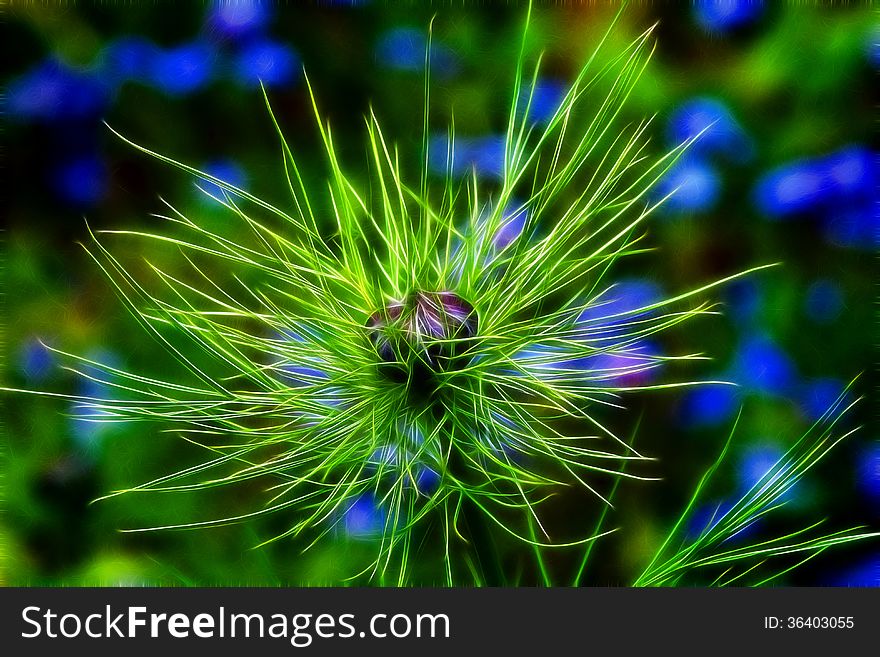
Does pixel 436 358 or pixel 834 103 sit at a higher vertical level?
pixel 834 103

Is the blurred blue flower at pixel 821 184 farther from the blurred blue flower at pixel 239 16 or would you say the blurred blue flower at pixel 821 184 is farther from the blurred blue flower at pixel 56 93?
the blurred blue flower at pixel 56 93

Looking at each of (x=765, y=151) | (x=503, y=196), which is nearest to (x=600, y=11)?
(x=765, y=151)

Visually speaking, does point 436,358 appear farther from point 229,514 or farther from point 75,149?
point 75,149

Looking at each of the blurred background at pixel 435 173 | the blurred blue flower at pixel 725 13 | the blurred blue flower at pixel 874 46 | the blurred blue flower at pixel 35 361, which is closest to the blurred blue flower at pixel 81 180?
the blurred background at pixel 435 173

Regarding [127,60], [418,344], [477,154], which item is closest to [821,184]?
[477,154]

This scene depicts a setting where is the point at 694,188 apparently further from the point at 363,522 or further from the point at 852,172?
the point at 363,522

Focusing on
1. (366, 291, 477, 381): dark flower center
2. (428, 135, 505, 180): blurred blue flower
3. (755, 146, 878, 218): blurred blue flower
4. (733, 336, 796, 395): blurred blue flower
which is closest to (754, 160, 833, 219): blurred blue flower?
(755, 146, 878, 218): blurred blue flower

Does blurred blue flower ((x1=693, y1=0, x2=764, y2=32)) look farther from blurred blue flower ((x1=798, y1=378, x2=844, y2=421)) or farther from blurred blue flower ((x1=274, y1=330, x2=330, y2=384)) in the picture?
blurred blue flower ((x1=274, y1=330, x2=330, y2=384))
